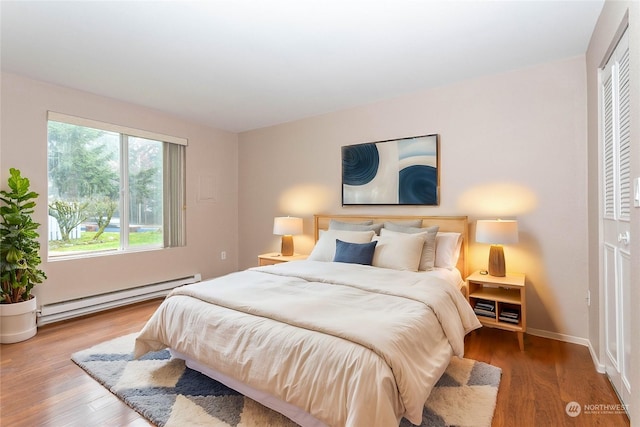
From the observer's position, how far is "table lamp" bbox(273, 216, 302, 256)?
408cm

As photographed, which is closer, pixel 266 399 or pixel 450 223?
pixel 266 399

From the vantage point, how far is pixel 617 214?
1.87 meters

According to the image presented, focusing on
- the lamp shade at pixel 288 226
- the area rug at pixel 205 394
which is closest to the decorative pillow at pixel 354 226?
the lamp shade at pixel 288 226

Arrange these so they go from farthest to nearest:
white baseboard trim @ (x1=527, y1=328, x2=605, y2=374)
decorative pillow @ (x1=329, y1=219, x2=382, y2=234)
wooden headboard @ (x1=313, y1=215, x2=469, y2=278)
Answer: decorative pillow @ (x1=329, y1=219, x2=382, y2=234)
wooden headboard @ (x1=313, y1=215, x2=469, y2=278)
white baseboard trim @ (x1=527, y1=328, x2=605, y2=374)

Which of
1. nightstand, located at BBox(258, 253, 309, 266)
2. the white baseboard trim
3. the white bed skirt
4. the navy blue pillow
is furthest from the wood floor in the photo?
nightstand, located at BBox(258, 253, 309, 266)

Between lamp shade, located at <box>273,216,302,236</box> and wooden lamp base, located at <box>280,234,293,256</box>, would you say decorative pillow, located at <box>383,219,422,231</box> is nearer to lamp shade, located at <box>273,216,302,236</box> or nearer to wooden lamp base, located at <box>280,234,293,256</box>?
lamp shade, located at <box>273,216,302,236</box>

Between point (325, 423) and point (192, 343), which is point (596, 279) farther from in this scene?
point (192, 343)

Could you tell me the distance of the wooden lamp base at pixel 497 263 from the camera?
2.75 m

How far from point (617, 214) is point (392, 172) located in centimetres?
204

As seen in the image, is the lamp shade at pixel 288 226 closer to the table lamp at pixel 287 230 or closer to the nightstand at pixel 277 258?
the table lamp at pixel 287 230

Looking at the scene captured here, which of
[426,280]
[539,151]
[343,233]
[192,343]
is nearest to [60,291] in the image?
[192,343]

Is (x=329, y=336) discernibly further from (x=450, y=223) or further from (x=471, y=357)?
(x=450, y=223)

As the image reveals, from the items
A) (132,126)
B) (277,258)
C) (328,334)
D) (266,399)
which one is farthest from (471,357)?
(132,126)

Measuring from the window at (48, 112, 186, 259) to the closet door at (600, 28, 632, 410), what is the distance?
4408 mm
